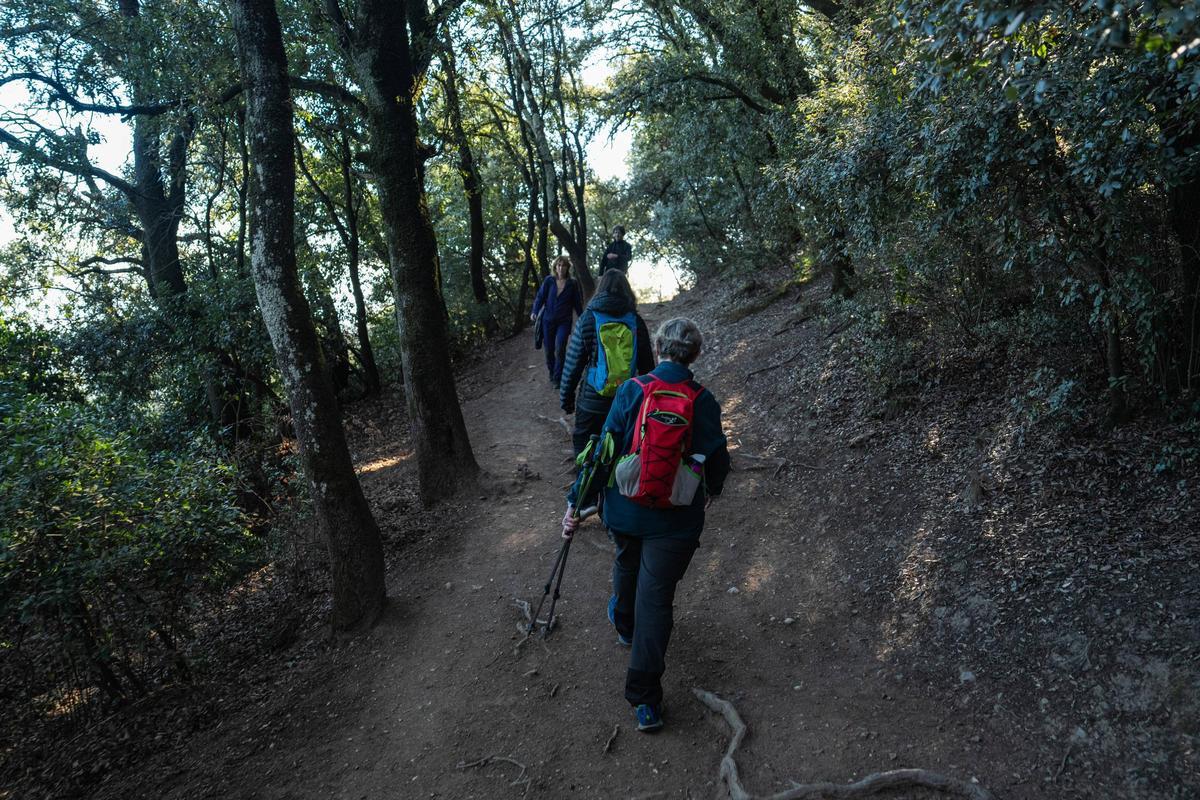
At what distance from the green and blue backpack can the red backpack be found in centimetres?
163

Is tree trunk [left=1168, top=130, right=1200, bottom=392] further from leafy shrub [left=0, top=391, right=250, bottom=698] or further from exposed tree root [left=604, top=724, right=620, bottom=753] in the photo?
leafy shrub [left=0, top=391, right=250, bottom=698]

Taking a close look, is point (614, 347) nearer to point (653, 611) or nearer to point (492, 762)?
point (653, 611)

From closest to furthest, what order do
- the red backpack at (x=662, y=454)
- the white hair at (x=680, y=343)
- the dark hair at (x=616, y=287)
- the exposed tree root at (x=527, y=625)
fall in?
the red backpack at (x=662, y=454), the white hair at (x=680, y=343), the exposed tree root at (x=527, y=625), the dark hair at (x=616, y=287)

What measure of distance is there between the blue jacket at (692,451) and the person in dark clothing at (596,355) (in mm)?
1507

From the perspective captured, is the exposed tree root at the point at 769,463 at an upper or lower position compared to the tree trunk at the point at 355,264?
lower

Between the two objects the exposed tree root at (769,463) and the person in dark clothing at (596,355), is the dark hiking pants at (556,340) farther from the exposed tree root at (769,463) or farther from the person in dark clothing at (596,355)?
the person in dark clothing at (596,355)

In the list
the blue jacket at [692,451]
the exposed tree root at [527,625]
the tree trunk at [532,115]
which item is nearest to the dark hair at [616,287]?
the blue jacket at [692,451]

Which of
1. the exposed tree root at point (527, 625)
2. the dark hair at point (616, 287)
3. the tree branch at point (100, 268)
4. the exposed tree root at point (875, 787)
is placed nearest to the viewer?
the exposed tree root at point (875, 787)

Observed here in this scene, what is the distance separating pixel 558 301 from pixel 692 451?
6.48 metres

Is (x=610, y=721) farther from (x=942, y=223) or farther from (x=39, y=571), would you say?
(x=942, y=223)

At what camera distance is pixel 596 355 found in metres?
5.88

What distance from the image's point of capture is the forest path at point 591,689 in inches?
160

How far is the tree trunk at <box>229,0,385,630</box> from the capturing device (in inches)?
235

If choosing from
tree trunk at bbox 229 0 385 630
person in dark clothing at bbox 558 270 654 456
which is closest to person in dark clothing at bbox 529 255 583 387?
person in dark clothing at bbox 558 270 654 456
